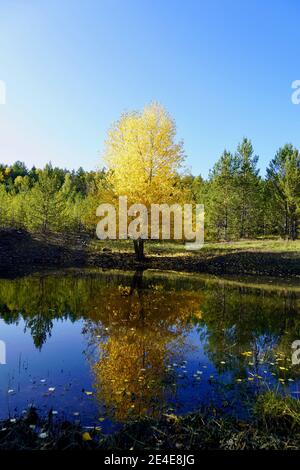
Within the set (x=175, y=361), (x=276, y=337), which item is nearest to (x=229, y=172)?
(x=276, y=337)

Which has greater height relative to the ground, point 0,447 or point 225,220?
point 225,220

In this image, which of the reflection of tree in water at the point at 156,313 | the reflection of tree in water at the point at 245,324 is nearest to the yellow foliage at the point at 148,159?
the reflection of tree in water at the point at 156,313

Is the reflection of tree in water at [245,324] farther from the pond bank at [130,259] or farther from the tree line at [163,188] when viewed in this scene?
the tree line at [163,188]

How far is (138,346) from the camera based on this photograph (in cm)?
839

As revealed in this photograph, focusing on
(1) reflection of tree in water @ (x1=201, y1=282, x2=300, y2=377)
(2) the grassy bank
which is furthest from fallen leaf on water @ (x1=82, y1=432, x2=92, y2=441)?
(1) reflection of tree in water @ (x1=201, y1=282, x2=300, y2=377)

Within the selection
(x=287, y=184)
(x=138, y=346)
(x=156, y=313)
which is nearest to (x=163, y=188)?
(x=156, y=313)

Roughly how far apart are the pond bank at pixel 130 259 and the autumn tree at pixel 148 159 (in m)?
4.77

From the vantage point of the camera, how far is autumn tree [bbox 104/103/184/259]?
23.0m

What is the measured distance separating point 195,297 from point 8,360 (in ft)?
29.1

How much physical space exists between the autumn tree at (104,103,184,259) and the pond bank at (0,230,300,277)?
15.6 feet

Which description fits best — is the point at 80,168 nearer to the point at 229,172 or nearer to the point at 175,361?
the point at 229,172

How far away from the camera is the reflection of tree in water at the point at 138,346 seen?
5.85m

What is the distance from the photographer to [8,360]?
759 cm
